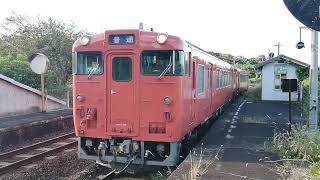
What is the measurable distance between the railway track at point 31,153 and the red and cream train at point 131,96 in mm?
1891

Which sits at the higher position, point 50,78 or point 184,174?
point 50,78

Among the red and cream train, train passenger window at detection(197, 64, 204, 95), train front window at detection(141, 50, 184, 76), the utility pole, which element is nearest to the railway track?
the red and cream train

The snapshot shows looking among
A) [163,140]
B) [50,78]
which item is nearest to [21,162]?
[163,140]

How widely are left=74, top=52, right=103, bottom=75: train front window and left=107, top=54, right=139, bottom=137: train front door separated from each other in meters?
0.24

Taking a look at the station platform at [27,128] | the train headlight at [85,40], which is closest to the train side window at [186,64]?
the train headlight at [85,40]

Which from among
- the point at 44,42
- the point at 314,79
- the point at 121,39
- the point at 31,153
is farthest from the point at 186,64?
the point at 44,42

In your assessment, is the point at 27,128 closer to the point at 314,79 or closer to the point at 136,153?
the point at 136,153

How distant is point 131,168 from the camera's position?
8.89 metres

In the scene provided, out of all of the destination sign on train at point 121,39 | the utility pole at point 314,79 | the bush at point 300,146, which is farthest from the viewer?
the utility pole at point 314,79

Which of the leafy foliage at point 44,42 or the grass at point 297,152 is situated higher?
the leafy foliage at point 44,42

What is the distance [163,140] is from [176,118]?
0.49 metres

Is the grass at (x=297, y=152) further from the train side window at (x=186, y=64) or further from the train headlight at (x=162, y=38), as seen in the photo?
the train headlight at (x=162, y=38)

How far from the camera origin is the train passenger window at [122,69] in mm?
8812

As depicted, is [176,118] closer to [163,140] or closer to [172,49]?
[163,140]
